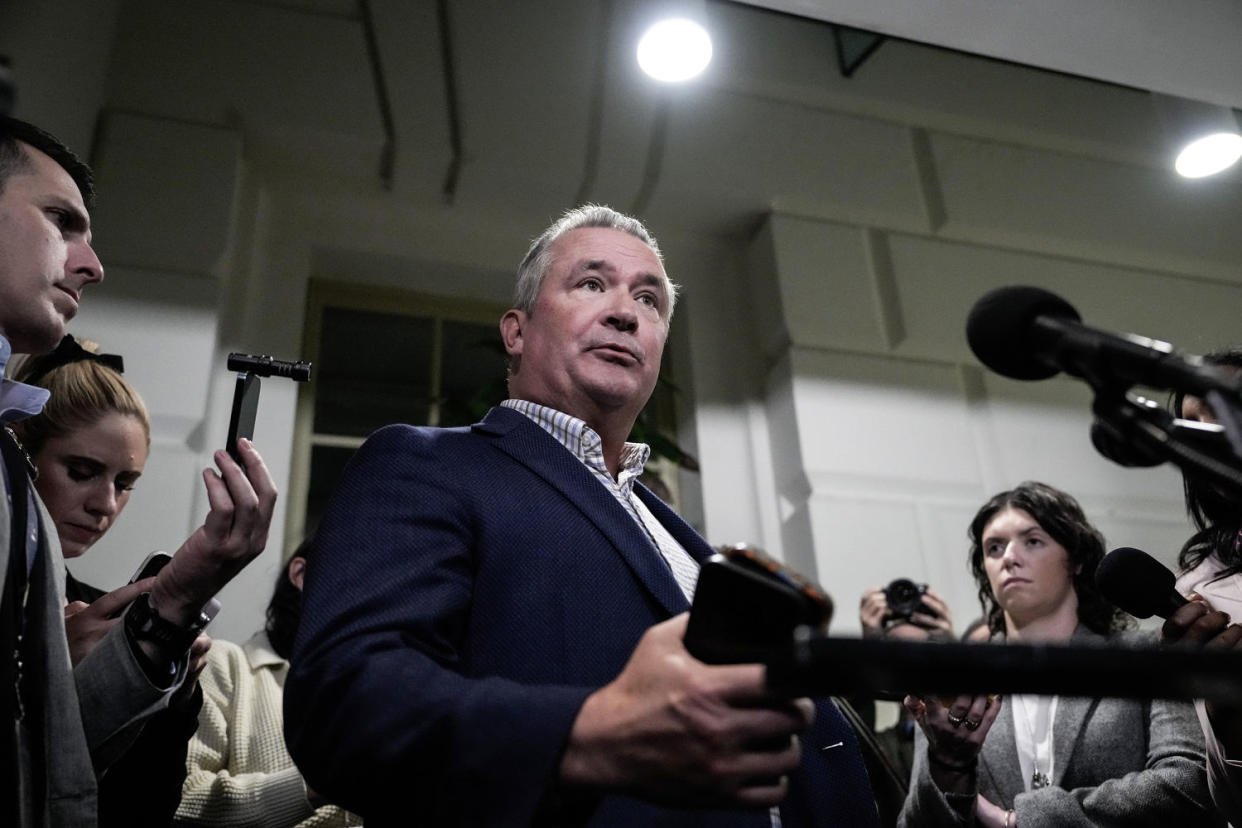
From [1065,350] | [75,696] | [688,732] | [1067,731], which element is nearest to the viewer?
[688,732]

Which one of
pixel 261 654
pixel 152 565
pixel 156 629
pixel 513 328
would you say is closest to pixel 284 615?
pixel 261 654

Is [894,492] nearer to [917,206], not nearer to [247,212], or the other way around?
[917,206]

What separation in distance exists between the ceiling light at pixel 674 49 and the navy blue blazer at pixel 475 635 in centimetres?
186

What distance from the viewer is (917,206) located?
371cm

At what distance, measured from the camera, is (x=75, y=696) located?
1.10m

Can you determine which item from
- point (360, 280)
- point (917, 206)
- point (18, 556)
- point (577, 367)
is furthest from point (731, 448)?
point (18, 556)

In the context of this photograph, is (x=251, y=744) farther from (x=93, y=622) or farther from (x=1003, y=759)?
(x=1003, y=759)

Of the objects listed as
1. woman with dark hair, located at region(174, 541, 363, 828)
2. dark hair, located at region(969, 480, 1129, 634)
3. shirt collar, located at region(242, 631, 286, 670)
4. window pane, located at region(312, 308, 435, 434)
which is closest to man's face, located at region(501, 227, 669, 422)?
woman with dark hair, located at region(174, 541, 363, 828)

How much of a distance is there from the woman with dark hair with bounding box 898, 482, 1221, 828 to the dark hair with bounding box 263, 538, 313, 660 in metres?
1.28

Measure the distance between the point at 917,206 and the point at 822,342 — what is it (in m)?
0.76

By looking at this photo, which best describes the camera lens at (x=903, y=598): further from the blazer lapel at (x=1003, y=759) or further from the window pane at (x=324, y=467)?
the window pane at (x=324, y=467)

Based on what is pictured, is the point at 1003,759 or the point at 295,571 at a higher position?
the point at 295,571

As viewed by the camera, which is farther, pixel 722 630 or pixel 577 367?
pixel 577 367

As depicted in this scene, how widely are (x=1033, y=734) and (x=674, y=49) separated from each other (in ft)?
6.60
